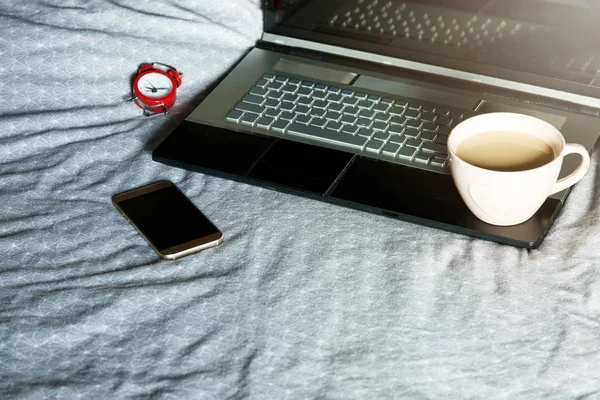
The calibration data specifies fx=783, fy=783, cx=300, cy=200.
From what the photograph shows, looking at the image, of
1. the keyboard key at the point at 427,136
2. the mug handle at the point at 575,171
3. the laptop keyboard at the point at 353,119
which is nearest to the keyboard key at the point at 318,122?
the laptop keyboard at the point at 353,119

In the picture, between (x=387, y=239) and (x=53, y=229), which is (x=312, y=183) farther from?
(x=53, y=229)

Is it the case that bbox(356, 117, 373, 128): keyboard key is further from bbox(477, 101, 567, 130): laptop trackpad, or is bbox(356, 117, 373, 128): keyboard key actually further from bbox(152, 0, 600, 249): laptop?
bbox(477, 101, 567, 130): laptop trackpad

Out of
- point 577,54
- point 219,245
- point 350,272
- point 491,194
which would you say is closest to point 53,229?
point 219,245

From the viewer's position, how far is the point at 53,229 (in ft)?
2.48

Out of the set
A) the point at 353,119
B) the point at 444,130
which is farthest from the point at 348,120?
the point at 444,130

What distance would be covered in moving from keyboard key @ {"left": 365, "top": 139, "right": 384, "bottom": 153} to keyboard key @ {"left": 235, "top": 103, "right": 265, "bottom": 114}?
14 cm

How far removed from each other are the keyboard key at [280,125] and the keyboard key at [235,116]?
0.04 meters

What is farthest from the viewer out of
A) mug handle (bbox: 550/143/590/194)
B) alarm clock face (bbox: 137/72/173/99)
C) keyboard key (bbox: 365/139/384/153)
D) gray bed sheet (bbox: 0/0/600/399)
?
alarm clock face (bbox: 137/72/173/99)

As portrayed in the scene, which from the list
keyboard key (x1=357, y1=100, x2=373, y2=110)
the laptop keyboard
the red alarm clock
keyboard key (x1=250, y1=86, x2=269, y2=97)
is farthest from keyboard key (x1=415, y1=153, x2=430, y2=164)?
the red alarm clock

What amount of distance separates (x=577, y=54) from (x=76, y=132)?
58 centimetres

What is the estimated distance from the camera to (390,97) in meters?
0.92

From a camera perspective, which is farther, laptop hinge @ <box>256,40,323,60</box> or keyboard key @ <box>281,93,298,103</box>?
laptop hinge @ <box>256,40,323,60</box>

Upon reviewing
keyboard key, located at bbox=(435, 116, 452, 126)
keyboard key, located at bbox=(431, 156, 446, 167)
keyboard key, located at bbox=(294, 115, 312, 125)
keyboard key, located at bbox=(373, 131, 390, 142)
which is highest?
keyboard key, located at bbox=(435, 116, 452, 126)

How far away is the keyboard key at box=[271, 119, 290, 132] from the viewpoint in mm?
867
